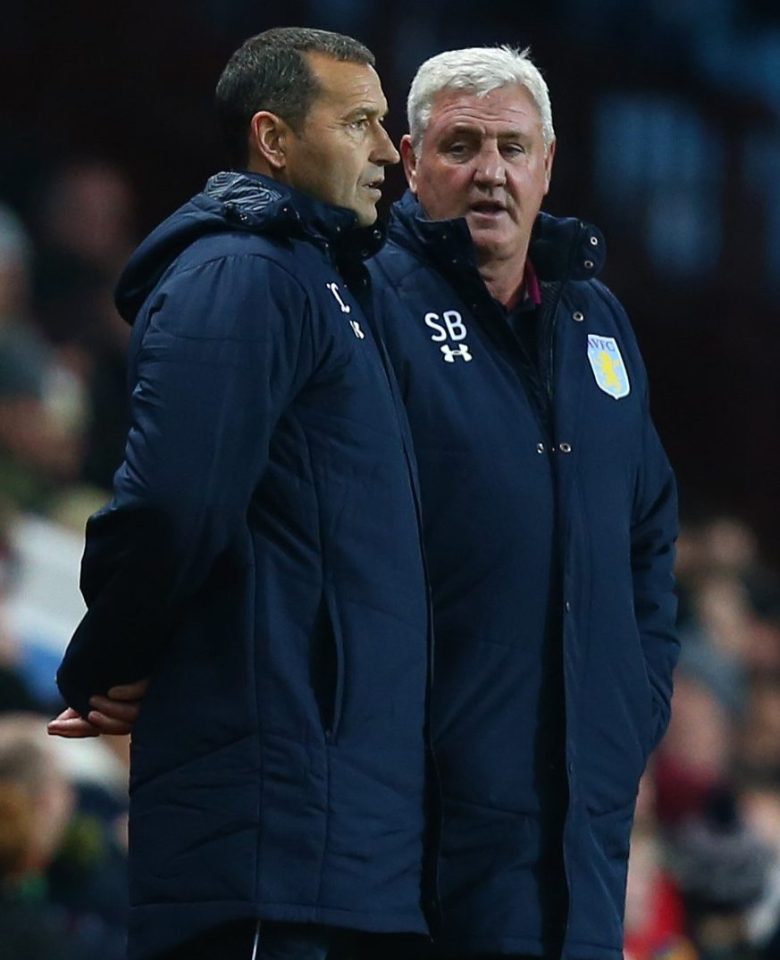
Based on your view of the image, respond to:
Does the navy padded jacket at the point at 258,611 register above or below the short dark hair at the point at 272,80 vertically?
A: below

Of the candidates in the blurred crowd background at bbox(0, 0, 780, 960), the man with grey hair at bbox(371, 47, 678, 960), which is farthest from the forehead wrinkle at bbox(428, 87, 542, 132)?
the blurred crowd background at bbox(0, 0, 780, 960)

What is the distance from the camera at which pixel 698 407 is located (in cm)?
1048

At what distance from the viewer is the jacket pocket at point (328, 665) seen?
2877mm

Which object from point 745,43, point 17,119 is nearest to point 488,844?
point 17,119

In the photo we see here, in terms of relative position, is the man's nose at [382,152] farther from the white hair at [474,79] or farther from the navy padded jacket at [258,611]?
the white hair at [474,79]

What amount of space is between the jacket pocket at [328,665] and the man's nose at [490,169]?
0.87 metres

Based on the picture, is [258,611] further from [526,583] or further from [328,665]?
[526,583]

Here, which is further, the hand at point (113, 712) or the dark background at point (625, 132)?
the dark background at point (625, 132)

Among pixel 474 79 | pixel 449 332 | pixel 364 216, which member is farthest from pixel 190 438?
pixel 474 79

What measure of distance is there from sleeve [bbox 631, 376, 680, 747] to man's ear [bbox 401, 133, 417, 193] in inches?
19.9

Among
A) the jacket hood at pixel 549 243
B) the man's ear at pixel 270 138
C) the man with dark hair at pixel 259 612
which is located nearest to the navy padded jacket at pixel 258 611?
the man with dark hair at pixel 259 612

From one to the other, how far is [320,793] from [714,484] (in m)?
7.91

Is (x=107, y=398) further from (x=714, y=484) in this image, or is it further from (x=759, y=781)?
(x=714, y=484)

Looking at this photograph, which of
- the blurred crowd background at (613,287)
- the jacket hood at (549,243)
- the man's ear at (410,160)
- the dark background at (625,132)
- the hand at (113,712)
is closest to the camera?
the hand at (113,712)
